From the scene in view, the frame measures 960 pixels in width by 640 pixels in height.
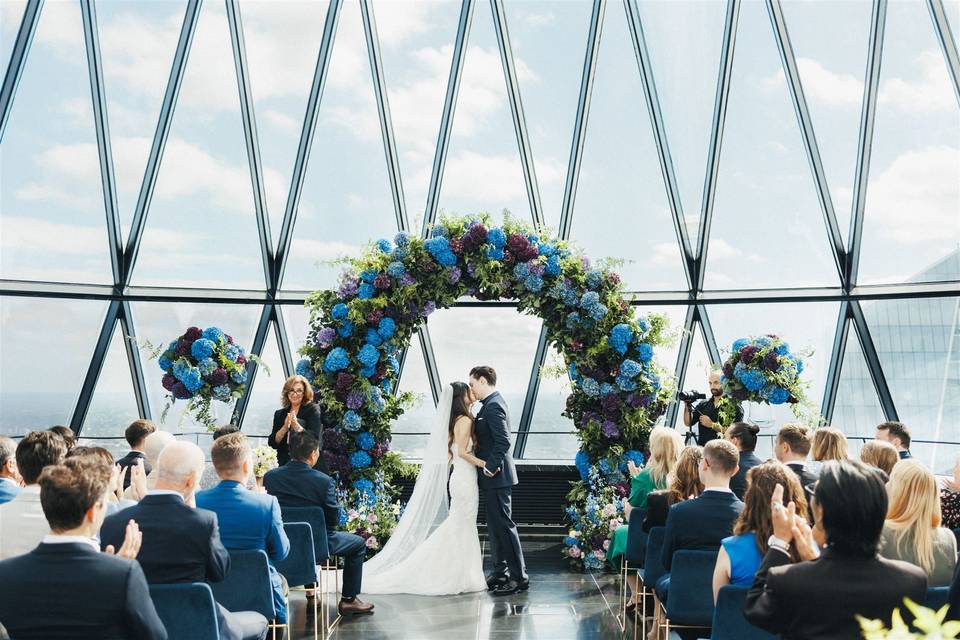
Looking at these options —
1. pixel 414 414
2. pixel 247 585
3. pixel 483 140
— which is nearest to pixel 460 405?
pixel 247 585

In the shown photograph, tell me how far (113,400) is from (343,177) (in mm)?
5433

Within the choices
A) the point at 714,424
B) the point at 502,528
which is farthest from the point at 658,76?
the point at 502,528

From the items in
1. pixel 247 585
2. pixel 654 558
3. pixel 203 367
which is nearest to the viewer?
pixel 247 585

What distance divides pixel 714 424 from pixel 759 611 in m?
7.30

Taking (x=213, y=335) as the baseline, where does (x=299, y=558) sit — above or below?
below

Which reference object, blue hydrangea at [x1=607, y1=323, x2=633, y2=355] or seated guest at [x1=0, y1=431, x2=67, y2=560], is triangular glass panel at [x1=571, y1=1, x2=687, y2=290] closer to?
blue hydrangea at [x1=607, y1=323, x2=633, y2=355]

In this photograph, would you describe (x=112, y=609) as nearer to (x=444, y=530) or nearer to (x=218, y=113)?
(x=444, y=530)

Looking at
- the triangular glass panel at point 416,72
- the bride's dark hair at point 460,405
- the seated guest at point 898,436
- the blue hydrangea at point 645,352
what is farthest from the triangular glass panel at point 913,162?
the bride's dark hair at point 460,405

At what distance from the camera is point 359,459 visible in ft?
32.9

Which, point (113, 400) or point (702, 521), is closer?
point (702, 521)

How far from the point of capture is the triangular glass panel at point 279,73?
12445 millimetres

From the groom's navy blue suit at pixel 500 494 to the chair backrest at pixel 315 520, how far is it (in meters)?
2.35

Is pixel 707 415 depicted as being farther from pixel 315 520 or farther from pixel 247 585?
pixel 247 585

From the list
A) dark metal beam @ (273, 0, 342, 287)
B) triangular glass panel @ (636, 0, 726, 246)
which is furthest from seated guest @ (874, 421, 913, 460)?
dark metal beam @ (273, 0, 342, 287)
